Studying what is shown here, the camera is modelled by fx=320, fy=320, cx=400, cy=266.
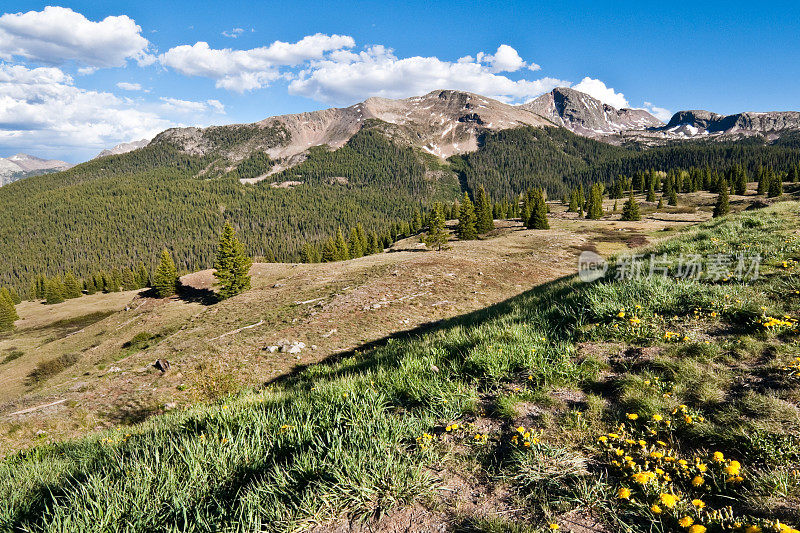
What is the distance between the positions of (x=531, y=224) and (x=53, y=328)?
90187 millimetres

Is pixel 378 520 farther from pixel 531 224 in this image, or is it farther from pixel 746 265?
pixel 531 224

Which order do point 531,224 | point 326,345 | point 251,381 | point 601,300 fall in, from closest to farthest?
1. point 601,300
2. point 251,381
3. point 326,345
4. point 531,224

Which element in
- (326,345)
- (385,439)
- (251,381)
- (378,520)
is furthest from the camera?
(326,345)

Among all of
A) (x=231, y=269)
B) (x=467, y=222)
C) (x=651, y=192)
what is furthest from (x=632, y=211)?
(x=231, y=269)

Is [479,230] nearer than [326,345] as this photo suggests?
No

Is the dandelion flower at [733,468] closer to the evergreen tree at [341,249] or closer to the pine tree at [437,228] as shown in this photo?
the pine tree at [437,228]

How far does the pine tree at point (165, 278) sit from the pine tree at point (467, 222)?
49.5 metres

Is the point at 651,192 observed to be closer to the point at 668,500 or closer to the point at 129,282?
the point at 668,500

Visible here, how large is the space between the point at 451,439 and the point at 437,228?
4912 centimetres

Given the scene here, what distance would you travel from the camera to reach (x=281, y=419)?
4.12 meters

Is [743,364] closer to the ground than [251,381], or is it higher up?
higher up

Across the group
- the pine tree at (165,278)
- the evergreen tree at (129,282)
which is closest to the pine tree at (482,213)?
the pine tree at (165,278)

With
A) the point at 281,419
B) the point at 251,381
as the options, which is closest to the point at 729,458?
the point at 281,419

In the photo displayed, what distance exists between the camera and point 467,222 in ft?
209
